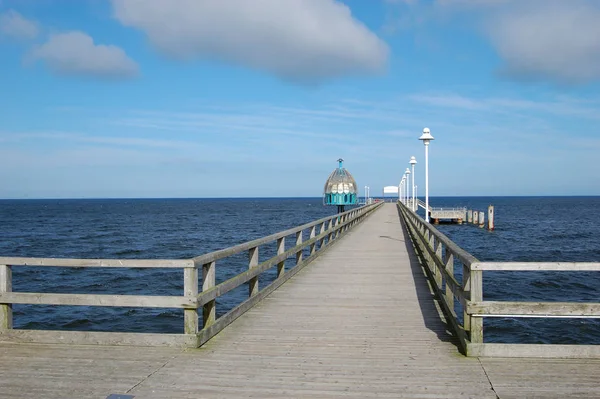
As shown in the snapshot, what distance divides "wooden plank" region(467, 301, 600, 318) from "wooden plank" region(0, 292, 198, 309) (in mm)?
3056

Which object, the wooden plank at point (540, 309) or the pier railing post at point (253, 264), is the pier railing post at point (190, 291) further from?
the wooden plank at point (540, 309)

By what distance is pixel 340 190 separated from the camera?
203 ft

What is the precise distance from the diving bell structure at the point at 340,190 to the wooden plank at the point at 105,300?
183ft

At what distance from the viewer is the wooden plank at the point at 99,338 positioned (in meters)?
5.89

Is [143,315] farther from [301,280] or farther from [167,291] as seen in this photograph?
[301,280]

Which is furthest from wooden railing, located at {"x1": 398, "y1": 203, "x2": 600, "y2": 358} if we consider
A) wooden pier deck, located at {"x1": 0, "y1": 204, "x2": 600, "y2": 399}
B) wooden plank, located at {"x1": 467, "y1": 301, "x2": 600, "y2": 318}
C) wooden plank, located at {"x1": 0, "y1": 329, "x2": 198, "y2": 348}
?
wooden plank, located at {"x1": 0, "y1": 329, "x2": 198, "y2": 348}

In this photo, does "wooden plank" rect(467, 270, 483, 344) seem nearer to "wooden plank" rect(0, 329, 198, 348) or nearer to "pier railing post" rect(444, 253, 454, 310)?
"pier railing post" rect(444, 253, 454, 310)

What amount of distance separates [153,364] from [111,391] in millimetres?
733

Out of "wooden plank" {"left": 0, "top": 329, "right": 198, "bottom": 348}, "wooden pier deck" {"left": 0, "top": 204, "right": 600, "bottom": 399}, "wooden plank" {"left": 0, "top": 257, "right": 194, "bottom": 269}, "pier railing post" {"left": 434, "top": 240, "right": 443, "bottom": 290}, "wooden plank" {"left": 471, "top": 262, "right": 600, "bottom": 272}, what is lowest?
"wooden pier deck" {"left": 0, "top": 204, "right": 600, "bottom": 399}

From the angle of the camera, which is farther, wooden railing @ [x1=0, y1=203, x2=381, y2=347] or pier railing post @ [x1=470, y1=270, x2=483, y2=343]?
wooden railing @ [x1=0, y1=203, x2=381, y2=347]

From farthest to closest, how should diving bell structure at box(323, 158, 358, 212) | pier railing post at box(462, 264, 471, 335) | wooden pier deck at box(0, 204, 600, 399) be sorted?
diving bell structure at box(323, 158, 358, 212), pier railing post at box(462, 264, 471, 335), wooden pier deck at box(0, 204, 600, 399)

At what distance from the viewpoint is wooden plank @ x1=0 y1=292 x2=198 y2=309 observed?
5852 millimetres

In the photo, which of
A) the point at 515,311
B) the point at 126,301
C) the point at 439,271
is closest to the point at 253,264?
the point at 126,301

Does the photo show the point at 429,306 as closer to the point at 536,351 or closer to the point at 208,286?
the point at 536,351
